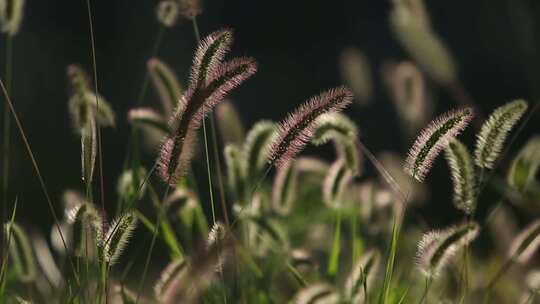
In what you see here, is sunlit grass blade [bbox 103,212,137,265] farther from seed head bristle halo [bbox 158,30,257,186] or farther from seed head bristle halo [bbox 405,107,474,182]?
seed head bristle halo [bbox 405,107,474,182]

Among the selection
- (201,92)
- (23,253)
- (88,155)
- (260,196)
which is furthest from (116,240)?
(260,196)

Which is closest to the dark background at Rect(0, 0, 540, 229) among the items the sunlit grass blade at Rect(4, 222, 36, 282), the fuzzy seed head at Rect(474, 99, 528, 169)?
the sunlit grass blade at Rect(4, 222, 36, 282)

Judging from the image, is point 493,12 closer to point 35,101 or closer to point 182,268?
point 35,101

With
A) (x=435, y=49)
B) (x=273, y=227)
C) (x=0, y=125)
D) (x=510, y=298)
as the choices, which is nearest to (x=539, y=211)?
(x=510, y=298)

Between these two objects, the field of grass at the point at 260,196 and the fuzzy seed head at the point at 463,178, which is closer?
the field of grass at the point at 260,196

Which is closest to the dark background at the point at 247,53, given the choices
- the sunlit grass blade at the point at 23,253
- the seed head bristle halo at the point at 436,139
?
the sunlit grass blade at the point at 23,253

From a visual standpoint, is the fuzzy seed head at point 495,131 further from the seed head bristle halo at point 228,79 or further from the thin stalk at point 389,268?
the seed head bristle halo at point 228,79
